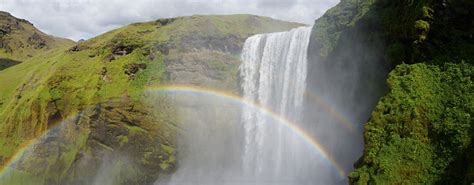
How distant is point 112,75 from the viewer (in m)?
42.6

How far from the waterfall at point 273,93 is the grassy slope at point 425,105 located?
396 inches

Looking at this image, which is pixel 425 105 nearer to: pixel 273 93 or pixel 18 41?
pixel 273 93

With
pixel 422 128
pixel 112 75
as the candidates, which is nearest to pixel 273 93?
pixel 422 128

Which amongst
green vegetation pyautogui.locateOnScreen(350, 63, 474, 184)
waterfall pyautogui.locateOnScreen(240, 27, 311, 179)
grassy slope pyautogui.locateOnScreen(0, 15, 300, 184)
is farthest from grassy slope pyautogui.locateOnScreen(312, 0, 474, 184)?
grassy slope pyautogui.locateOnScreen(0, 15, 300, 184)

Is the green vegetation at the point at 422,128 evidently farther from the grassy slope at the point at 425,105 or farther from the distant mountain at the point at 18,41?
the distant mountain at the point at 18,41

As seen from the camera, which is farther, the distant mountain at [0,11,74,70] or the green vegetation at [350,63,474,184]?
the distant mountain at [0,11,74,70]

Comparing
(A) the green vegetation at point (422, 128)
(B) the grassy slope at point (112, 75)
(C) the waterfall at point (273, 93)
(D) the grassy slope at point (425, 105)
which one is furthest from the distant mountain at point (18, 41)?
(A) the green vegetation at point (422, 128)

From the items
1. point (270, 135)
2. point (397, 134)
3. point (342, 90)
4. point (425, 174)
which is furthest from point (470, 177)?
point (270, 135)

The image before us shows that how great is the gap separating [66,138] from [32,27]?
129m

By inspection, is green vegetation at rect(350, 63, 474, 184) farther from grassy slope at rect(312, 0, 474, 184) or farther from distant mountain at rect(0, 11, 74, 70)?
distant mountain at rect(0, 11, 74, 70)

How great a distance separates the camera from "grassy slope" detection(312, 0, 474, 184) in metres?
16.2

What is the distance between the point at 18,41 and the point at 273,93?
426 ft

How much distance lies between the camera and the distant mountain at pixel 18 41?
130750 millimetres

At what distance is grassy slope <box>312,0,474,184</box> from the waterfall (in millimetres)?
10067
